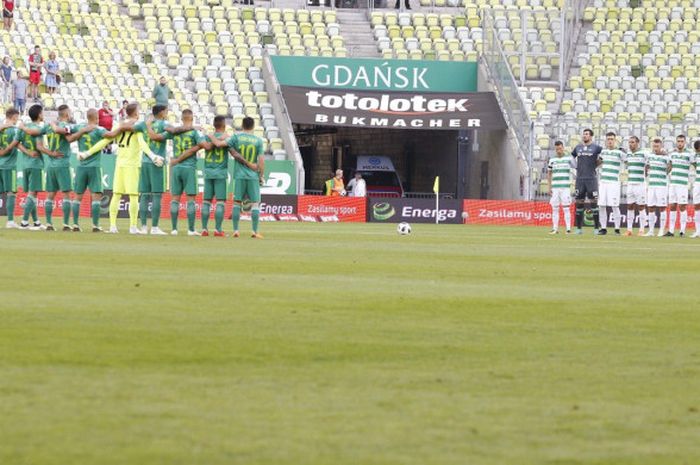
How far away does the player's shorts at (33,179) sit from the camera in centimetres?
2689

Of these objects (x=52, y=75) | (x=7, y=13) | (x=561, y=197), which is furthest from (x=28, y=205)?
(x=7, y=13)

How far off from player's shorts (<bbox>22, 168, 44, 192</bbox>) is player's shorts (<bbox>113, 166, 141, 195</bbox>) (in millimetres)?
1682

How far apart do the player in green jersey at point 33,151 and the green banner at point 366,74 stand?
21964 millimetres

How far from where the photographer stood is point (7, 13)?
1847 inches

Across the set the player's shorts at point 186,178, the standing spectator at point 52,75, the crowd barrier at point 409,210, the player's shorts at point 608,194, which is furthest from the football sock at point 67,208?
the standing spectator at point 52,75

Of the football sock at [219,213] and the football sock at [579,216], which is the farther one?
the football sock at [579,216]

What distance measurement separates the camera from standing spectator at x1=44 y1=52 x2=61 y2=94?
44631 millimetres

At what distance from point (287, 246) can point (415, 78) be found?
89.7 feet

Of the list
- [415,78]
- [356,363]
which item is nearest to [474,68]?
[415,78]

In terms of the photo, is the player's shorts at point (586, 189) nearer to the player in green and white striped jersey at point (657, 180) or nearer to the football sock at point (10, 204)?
the player in green and white striped jersey at point (657, 180)

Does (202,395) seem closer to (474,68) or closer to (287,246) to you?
(287,246)

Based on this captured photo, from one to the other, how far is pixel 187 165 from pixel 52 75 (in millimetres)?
19937

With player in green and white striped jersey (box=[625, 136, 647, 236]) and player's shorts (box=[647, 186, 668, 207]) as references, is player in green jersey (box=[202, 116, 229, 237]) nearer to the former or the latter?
player in green and white striped jersey (box=[625, 136, 647, 236])

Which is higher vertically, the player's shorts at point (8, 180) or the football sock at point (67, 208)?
the player's shorts at point (8, 180)
